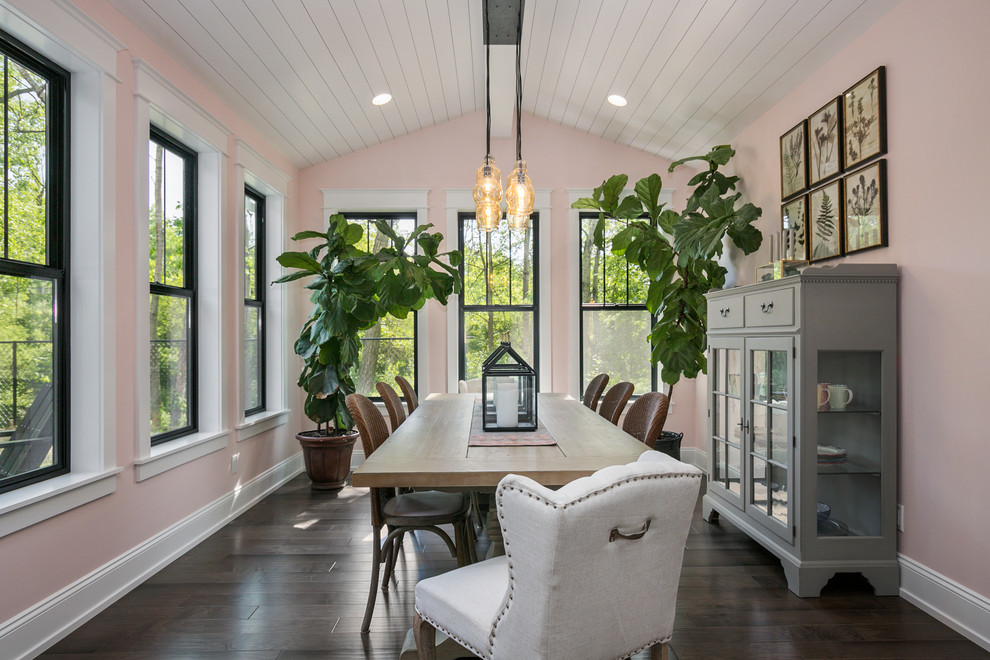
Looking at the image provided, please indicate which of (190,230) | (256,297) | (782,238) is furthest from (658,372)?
(190,230)

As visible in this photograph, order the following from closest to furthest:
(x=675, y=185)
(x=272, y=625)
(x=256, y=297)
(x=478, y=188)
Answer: (x=272, y=625), (x=478, y=188), (x=256, y=297), (x=675, y=185)

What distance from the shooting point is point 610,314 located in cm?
562

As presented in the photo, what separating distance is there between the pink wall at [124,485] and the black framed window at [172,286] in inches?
9.6

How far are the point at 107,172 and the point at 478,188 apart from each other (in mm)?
1790

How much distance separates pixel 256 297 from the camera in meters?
4.95

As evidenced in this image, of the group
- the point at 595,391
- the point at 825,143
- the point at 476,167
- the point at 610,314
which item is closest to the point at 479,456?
the point at 595,391

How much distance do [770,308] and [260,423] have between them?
3.57m

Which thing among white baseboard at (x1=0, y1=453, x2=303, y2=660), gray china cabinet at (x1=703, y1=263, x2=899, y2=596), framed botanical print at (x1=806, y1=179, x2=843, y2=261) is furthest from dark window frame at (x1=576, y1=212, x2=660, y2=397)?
white baseboard at (x1=0, y1=453, x2=303, y2=660)

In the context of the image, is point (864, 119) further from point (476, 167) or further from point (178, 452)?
point (178, 452)

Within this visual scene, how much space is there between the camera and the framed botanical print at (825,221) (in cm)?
324

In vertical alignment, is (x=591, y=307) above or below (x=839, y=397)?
above

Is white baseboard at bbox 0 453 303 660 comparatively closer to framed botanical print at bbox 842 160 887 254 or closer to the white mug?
the white mug

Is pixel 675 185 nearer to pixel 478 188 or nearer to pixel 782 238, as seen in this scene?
pixel 782 238

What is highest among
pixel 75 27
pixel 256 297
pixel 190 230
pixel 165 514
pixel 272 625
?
pixel 75 27
